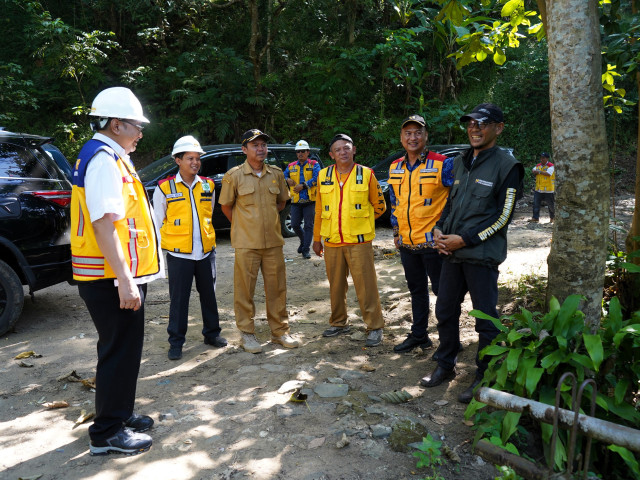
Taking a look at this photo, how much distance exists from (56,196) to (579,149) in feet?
15.9

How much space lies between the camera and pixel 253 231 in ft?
16.6

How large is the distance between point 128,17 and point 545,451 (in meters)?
17.9

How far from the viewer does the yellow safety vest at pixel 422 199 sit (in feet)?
15.3

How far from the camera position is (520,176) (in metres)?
3.81

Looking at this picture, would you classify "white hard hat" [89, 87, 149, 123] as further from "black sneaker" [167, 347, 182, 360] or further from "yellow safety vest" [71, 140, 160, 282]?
"black sneaker" [167, 347, 182, 360]

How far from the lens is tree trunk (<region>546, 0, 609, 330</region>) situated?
343 centimetres

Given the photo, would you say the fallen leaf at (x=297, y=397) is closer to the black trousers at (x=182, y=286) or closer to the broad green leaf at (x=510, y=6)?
the black trousers at (x=182, y=286)

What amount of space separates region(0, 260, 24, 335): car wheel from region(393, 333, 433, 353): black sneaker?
3723 millimetres

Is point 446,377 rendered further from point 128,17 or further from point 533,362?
point 128,17

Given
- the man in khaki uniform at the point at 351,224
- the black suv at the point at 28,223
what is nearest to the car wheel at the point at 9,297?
the black suv at the point at 28,223

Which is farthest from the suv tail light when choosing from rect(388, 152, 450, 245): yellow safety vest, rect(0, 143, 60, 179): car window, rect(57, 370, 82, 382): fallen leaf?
rect(388, 152, 450, 245): yellow safety vest

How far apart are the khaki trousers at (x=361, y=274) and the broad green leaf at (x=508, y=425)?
225 cm

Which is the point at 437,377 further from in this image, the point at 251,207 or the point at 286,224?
the point at 286,224

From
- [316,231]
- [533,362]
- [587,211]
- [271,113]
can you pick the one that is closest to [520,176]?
[587,211]
